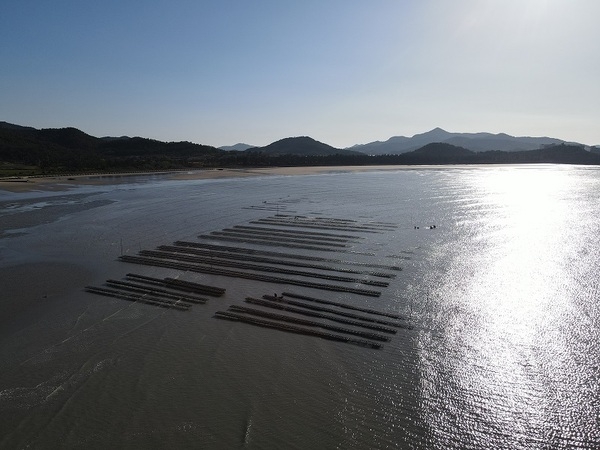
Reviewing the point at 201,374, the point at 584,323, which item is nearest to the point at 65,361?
the point at 201,374

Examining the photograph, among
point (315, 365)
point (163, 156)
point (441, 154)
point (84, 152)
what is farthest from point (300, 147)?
point (315, 365)

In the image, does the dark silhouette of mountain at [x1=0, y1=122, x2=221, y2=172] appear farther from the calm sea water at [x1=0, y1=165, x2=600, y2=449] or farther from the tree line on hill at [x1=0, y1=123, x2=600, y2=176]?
the calm sea water at [x1=0, y1=165, x2=600, y2=449]

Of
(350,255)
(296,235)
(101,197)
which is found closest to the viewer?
(350,255)

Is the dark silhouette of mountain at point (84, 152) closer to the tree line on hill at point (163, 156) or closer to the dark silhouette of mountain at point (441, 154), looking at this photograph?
the tree line on hill at point (163, 156)

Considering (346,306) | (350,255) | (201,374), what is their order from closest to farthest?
1. (201,374)
2. (346,306)
3. (350,255)

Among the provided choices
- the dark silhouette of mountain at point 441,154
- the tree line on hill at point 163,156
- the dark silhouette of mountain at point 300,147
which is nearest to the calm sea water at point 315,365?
the tree line on hill at point 163,156

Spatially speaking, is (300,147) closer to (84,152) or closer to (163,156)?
(163,156)

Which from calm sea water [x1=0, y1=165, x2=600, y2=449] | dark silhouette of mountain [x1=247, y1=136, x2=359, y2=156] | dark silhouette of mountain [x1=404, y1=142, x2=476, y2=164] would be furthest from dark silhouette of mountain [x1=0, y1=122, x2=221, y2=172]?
calm sea water [x1=0, y1=165, x2=600, y2=449]

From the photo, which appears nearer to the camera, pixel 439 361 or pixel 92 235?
pixel 439 361

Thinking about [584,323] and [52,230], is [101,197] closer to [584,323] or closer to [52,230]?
[52,230]
